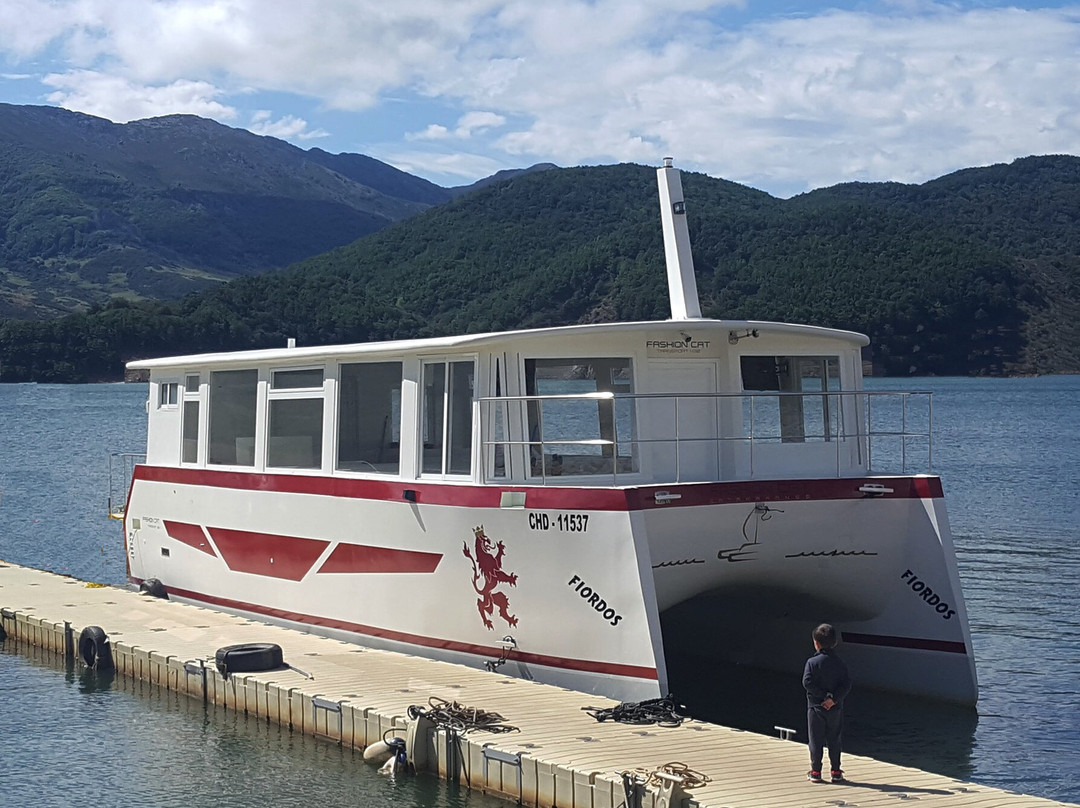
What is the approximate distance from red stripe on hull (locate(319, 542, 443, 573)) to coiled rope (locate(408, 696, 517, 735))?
2254mm

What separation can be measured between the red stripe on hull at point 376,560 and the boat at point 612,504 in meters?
0.03

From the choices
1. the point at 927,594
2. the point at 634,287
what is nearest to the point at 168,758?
the point at 927,594

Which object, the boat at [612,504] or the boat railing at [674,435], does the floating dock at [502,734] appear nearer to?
the boat at [612,504]

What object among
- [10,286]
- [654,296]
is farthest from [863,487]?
[10,286]

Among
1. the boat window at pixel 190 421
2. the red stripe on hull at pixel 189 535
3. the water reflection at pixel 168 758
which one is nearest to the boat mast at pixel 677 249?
the water reflection at pixel 168 758

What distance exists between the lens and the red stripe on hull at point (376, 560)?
13266 mm

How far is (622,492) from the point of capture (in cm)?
1151

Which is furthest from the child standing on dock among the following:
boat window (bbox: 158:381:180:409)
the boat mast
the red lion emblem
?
boat window (bbox: 158:381:180:409)

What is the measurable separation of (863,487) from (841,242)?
4497 inches

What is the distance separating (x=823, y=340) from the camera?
1374 centimetres

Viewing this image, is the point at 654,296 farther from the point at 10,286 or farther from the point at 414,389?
the point at 10,286

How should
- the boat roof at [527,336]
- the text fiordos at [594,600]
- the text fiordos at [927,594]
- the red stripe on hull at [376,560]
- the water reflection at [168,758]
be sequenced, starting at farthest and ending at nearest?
1. the red stripe on hull at [376,560]
2. the text fiordos at [927,594]
3. the boat roof at [527,336]
4. the text fiordos at [594,600]
5. the water reflection at [168,758]

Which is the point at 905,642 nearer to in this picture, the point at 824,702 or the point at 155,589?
the point at 824,702

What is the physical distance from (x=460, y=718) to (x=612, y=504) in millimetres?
2170
